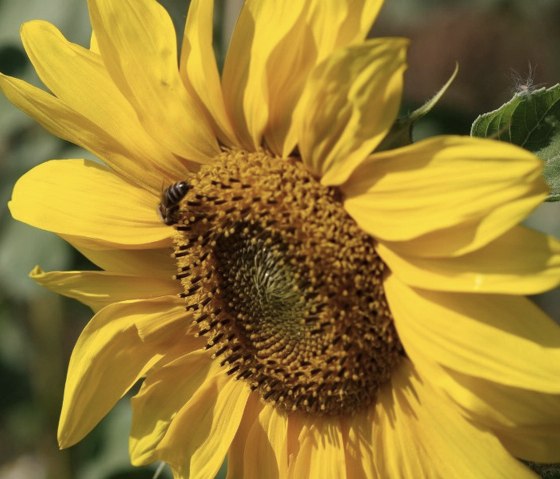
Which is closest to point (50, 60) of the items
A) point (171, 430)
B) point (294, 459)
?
point (171, 430)

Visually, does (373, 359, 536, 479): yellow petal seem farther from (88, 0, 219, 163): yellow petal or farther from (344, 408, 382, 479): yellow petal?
(88, 0, 219, 163): yellow petal

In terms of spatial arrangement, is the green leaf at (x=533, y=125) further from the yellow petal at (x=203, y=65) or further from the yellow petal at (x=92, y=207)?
the yellow petal at (x=92, y=207)

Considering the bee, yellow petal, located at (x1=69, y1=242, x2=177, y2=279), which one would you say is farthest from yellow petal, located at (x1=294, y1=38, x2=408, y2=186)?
yellow petal, located at (x1=69, y1=242, x2=177, y2=279)

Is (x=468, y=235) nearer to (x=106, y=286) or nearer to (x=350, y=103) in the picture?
(x=350, y=103)

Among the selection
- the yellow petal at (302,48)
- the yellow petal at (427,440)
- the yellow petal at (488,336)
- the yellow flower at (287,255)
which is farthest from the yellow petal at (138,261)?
the yellow petal at (488,336)

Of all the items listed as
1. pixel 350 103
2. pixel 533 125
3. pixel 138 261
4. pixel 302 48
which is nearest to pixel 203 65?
pixel 302 48
